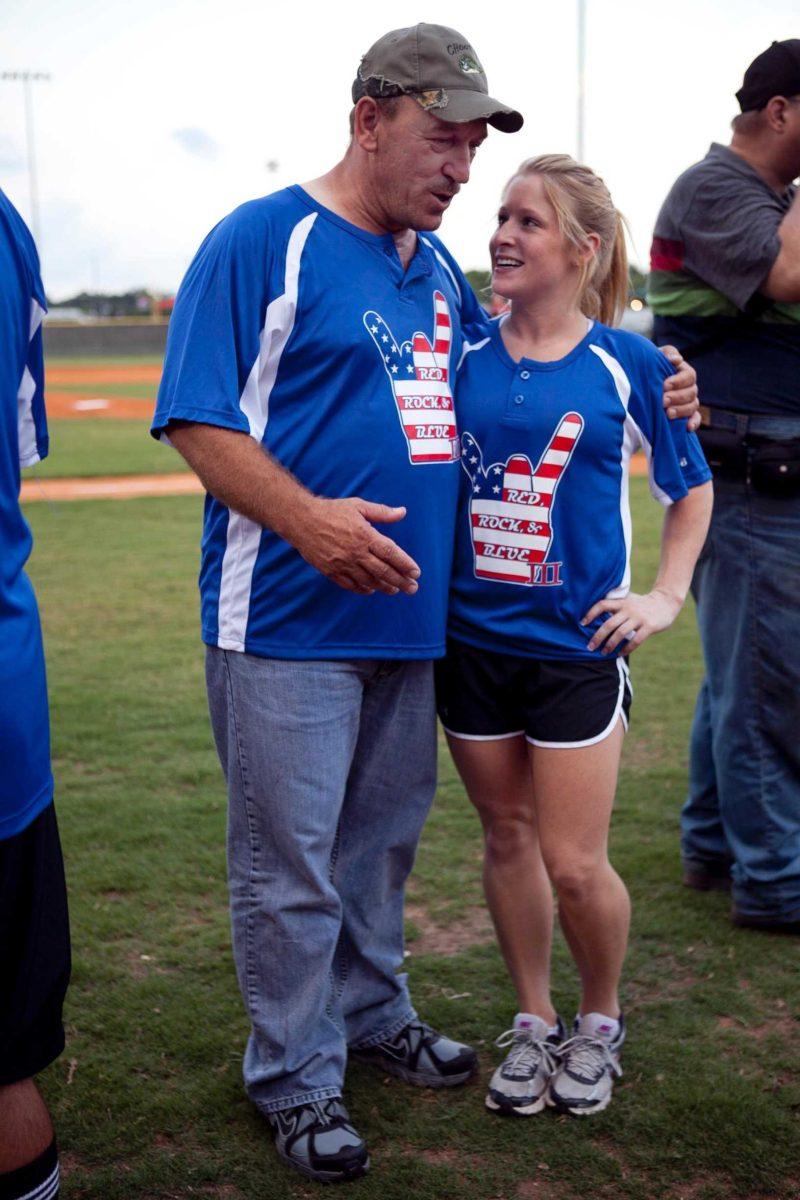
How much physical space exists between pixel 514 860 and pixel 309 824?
0.60m

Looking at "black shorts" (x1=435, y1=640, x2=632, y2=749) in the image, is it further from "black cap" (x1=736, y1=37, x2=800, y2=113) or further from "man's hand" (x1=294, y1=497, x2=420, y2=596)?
"black cap" (x1=736, y1=37, x2=800, y2=113)

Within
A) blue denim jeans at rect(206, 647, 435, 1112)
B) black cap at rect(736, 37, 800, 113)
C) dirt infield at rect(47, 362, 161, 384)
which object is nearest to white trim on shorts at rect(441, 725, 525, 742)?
blue denim jeans at rect(206, 647, 435, 1112)

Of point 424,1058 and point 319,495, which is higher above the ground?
point 319,495

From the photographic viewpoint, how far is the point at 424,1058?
3217 mm

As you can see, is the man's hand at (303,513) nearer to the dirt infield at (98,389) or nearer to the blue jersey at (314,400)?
the blue jersey at (314,400)

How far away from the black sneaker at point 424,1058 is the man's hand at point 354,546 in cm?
134

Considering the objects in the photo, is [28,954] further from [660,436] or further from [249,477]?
[660,436]

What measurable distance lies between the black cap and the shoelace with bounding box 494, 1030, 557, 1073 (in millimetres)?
2692

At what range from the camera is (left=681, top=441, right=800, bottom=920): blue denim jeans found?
384 cm

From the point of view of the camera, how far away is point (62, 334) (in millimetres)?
56625

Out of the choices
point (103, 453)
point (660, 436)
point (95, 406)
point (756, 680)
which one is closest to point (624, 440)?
point (660, 436)

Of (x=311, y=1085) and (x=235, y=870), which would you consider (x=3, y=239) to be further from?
(x=311, y=1085)

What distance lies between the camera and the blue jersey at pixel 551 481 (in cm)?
287

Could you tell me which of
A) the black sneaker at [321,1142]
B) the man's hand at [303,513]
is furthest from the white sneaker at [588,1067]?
the man's hand at [303,513]
